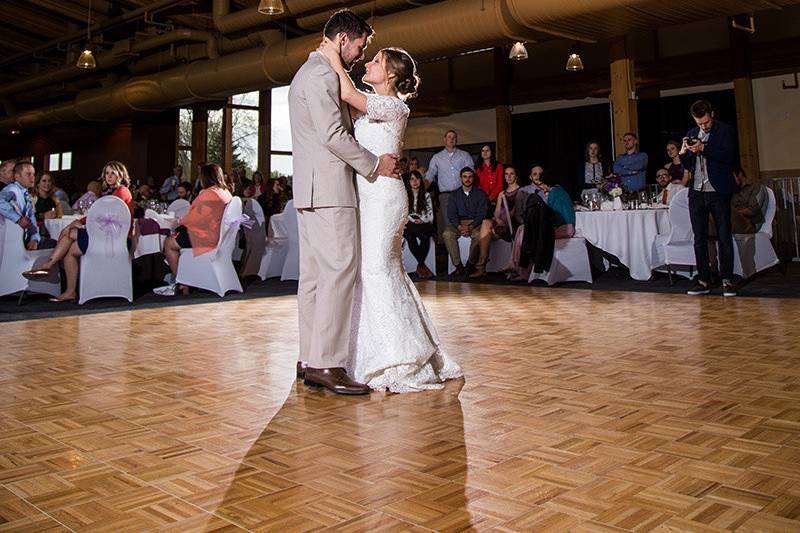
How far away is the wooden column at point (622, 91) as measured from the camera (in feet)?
26.1

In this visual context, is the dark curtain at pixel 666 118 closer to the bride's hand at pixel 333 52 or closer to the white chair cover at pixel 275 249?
the white chair cover at pixel 275 249

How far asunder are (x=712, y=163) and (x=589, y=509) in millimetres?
4227

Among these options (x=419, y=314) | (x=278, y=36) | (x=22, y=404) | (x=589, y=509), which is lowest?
(x=589, y=509)

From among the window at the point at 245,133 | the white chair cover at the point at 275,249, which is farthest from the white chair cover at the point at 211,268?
the window at the point at 245,133

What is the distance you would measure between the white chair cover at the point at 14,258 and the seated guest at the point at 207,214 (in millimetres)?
1096

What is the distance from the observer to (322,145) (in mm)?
2357

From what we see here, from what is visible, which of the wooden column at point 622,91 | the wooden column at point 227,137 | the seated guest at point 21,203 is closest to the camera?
the seated guest at point 21,203

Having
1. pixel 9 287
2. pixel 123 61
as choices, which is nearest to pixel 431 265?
pixel 9 287

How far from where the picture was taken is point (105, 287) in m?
5.43

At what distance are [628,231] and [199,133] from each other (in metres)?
10.7

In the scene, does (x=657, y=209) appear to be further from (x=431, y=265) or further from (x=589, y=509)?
(x=589, y=509)

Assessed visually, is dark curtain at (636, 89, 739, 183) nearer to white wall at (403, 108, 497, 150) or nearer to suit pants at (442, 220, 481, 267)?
white wall at (403, 108, 497, 150)

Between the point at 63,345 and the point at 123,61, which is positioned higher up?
the point at 123,61

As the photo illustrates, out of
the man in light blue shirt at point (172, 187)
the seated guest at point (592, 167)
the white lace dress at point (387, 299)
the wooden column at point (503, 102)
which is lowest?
the white lace dress at point (387, 299)
